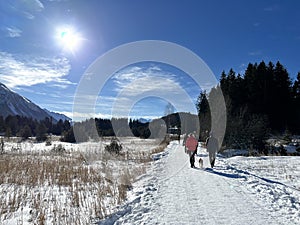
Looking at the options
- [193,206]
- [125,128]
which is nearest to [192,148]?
[193,206]

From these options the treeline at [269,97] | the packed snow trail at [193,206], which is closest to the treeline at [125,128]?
the treeline at [269,97]

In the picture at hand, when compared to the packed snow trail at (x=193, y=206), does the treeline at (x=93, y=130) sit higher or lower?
higher

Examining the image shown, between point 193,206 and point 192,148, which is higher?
point 192,148

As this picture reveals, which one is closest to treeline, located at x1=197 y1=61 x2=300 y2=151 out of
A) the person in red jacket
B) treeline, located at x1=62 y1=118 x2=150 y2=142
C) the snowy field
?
treeline, located at x1=62 y1=118 x2=150 y2=142

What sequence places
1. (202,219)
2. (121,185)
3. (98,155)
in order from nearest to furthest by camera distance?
(202,219) → (121,185) → (98,155)

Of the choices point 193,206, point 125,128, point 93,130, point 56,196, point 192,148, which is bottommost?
point 56,196

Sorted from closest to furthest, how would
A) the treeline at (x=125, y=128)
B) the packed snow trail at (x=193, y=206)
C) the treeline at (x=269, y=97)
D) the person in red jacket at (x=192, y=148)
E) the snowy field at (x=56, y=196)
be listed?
1. the packed snow trail at (x=193, y=206)
2. the snowy field at (x=56, y=196)
3. the person in red jacket at (x=192, y=148)
4. the treeline at (x=269, y=97)
5. the treeline at (x=125, y=128)

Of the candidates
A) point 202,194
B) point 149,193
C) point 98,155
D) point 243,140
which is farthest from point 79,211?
point 243,140

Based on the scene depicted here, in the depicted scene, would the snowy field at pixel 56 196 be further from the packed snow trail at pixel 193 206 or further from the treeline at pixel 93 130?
the treeline at pixel 93 130

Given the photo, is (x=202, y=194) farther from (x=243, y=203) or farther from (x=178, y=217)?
(x=178, y=217)

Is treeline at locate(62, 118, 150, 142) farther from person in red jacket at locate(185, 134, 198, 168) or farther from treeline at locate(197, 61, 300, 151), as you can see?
person in red jacket at locate(185, 134, 198, 168)

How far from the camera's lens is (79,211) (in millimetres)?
6500

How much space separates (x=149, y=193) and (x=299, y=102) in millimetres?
44465

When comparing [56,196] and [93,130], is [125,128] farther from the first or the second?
[56,196]
